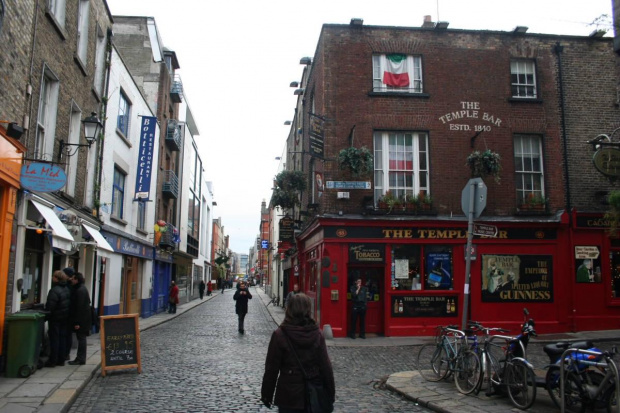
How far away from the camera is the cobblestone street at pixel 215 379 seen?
744 cm

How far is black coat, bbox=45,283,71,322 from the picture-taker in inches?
380

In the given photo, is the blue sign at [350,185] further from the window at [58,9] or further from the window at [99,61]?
the window at [58,9]

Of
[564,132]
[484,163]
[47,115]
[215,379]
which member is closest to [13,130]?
[47,115]

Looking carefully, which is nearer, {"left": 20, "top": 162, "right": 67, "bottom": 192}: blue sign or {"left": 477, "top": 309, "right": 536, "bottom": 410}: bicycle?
{"left": 477, "top": 309, "right": 536, "bottom": 410}: bicycle

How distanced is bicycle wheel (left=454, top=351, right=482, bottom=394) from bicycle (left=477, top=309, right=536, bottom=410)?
0.10m

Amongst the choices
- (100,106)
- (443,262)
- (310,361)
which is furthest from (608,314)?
(100,106)

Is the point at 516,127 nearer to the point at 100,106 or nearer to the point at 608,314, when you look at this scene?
the point at 608,314

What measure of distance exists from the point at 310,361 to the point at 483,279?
1348 cm

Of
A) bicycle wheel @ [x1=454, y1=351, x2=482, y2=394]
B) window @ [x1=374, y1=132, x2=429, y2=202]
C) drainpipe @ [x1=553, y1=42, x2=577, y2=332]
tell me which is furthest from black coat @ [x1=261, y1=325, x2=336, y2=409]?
drainpipe @ [x1=553, y1=42, x2=577, y2=332]

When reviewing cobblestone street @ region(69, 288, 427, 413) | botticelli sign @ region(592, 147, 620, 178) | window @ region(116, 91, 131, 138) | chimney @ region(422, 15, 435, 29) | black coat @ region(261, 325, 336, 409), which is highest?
chimney @ region(422, 15, 435, 29)

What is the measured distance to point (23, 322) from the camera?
8.92 meters

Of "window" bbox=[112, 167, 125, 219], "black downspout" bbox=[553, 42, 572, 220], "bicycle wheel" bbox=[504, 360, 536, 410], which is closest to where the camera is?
"bicycle wheel" bbox=[504, 360, 536, 410]

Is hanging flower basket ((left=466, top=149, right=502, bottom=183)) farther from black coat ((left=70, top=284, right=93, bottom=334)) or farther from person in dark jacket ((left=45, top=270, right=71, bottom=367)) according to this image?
person in dark jacket ((left=45, top=270, right=71, bottom=367))

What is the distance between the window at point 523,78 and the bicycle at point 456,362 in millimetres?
11559
